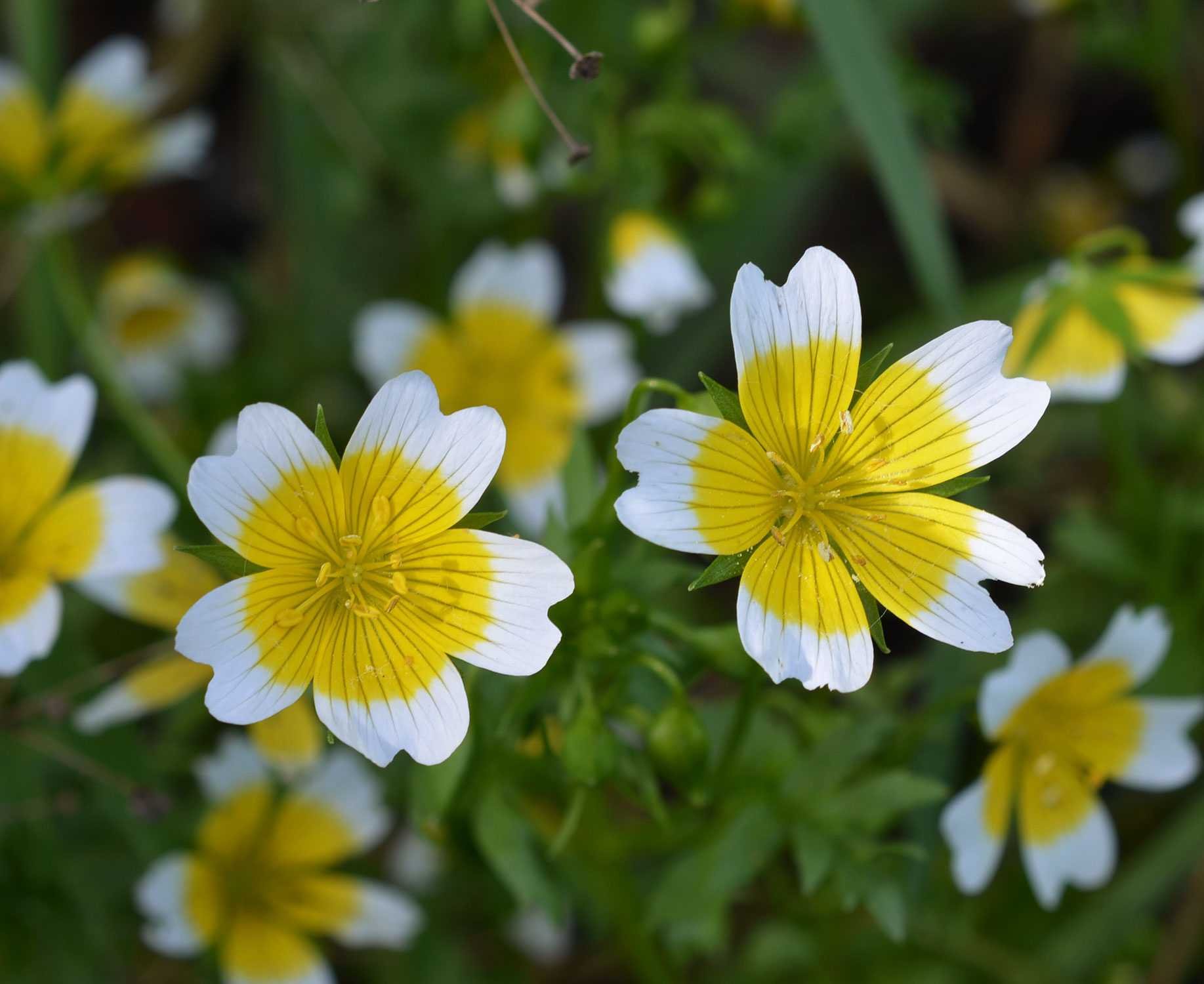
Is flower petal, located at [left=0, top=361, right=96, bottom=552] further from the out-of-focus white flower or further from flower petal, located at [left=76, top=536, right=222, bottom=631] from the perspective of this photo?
the out-of-focus white flower

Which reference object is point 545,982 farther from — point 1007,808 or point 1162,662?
point 1162,662

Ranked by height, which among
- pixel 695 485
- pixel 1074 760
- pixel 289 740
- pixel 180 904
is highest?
pixel 695 485

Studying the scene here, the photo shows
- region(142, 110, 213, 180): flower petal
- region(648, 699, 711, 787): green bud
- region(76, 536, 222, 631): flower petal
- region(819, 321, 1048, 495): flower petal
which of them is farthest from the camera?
region(142, 110, 213, 180): flower petal

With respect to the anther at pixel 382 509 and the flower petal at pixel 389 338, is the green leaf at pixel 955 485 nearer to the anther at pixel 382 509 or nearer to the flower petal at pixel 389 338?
the anther at pixel 382 509

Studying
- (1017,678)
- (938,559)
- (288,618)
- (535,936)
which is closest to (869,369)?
(938,559)

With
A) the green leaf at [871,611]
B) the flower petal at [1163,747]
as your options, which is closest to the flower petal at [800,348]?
the green leaf at [871,611]

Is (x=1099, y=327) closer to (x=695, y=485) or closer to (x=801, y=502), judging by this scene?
(x=801, y=502)

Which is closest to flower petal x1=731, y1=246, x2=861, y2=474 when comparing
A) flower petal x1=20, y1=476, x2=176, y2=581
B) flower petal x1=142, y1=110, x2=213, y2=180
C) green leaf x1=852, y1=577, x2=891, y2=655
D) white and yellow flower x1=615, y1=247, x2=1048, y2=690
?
white and yellow flower x1=615, y1=247, x2=1048, y2=690
